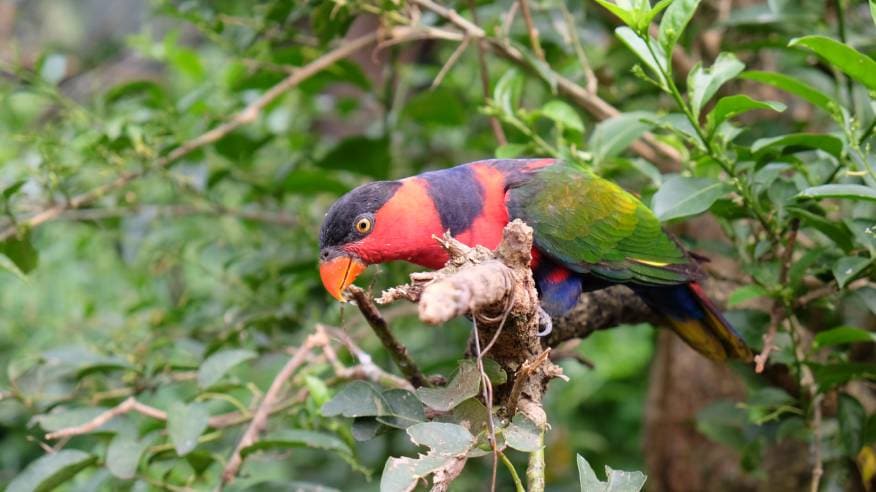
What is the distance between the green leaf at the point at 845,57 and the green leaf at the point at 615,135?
68cm

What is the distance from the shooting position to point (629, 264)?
2561 mm

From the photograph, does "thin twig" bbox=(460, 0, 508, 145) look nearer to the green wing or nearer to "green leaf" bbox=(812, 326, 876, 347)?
the green wing

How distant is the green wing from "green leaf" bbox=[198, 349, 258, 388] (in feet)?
2.95

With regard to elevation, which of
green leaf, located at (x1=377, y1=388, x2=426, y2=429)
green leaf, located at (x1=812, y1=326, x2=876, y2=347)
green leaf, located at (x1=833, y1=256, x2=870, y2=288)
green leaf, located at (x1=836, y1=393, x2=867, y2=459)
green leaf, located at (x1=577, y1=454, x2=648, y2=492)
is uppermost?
green leaf, located at (x1=833, y1=256, x2=870, y2=288)

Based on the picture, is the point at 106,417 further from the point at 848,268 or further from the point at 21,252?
the point at 848,268

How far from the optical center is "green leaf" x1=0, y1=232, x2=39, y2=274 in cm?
268

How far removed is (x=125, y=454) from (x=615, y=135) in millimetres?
1694

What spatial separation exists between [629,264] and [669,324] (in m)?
0.36

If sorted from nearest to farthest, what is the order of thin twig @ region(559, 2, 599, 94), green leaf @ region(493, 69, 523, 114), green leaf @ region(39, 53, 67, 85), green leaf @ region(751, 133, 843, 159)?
1. green leaf @ region(751, 133, 843, 159)
2. green leaf @ region(493, 69, 523, 114)
3. thin twig @ region(559, 2, 599, 94)
4. green leaf @ region(39, 53, 67, 85)

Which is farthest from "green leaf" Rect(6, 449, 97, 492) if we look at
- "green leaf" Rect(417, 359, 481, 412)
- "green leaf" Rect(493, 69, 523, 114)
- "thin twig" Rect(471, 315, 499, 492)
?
"green leaf" Rect(493, 69, 523, 114)

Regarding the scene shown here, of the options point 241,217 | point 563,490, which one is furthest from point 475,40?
point 563,490

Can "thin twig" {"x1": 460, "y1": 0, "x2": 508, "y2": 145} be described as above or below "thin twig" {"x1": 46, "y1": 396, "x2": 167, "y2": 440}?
above

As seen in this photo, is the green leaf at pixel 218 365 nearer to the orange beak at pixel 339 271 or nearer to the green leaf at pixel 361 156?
the orange beak at pixel 339 271

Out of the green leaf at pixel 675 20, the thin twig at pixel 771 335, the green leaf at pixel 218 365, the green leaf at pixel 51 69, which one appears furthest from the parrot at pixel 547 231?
the green leaf at pixel 51 69
